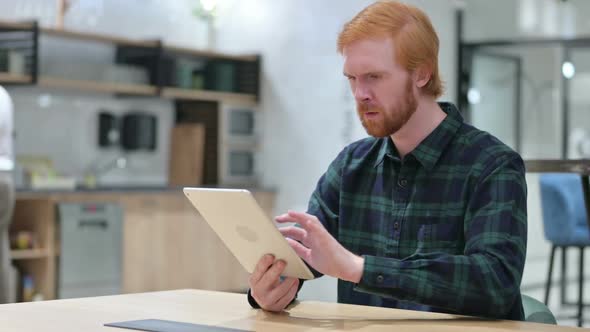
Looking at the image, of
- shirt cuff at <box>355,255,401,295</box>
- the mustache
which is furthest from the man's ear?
shirt cuff at <box>355,255,401,295</box>

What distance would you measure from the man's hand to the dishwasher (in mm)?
4878

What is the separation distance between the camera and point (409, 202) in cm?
200

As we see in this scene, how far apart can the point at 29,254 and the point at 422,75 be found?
4730 millimetres

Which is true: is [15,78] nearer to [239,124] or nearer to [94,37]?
[94,37]

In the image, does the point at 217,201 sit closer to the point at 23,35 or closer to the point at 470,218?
the point at 470,218

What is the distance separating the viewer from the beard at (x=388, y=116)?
195cm

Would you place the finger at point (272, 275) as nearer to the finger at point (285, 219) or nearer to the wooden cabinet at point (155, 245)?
the finger at point (285, 219)

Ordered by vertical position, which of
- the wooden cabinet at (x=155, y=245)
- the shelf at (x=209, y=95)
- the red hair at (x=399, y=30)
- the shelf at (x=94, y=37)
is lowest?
the wooden cabinet at (x=155, y=245)

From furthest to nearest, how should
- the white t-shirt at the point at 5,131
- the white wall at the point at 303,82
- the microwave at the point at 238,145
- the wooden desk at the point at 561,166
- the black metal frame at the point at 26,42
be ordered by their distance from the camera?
the microwave at the point at 238,145 → the white wall at the point at 303,82 → the black metal frame at the point at 26,42 → the white t-shirt at the point at 5,131 → the wooden desk at the point at 561,166

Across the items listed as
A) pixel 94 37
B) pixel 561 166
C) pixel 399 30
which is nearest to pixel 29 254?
pixel 94 37

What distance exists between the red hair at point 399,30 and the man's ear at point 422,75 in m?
0.01

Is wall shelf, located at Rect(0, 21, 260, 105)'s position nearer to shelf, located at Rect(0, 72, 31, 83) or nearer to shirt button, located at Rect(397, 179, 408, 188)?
shelf, located at Rect(0, 72, 31, 83)

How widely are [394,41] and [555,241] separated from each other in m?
4.08

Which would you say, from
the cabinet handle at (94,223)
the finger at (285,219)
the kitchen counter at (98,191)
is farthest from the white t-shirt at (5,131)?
the finger at (285,219)
